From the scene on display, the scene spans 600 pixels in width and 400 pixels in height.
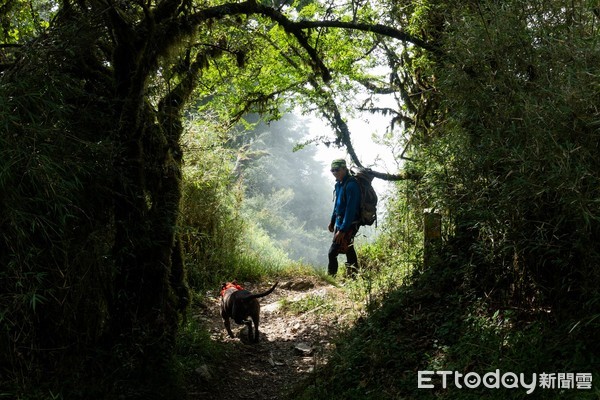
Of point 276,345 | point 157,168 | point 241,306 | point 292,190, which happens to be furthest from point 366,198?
point 292,190

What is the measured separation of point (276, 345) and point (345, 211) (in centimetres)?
281

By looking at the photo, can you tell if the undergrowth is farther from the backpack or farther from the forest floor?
the backpack

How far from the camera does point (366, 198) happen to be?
795 cm

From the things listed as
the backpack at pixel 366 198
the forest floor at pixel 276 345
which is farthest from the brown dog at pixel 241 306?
the backpack at pixel 366 198

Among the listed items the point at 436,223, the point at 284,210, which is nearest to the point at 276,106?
the point at 436,223

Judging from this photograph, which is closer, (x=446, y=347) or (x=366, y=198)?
(x=446, y=347)

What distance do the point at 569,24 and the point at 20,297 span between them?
4750mm

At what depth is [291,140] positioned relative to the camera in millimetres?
43156

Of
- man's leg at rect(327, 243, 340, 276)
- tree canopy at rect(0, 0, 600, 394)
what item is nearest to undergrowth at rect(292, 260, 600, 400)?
tree canopy at rect(0, 0, 600, 394)

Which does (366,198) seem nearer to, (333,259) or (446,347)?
(333,259)

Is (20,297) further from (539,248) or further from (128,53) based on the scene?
(539,248)

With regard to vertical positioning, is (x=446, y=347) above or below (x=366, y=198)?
below

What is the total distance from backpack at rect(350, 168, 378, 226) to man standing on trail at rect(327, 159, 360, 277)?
0.07m

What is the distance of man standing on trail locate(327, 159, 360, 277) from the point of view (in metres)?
7.97
